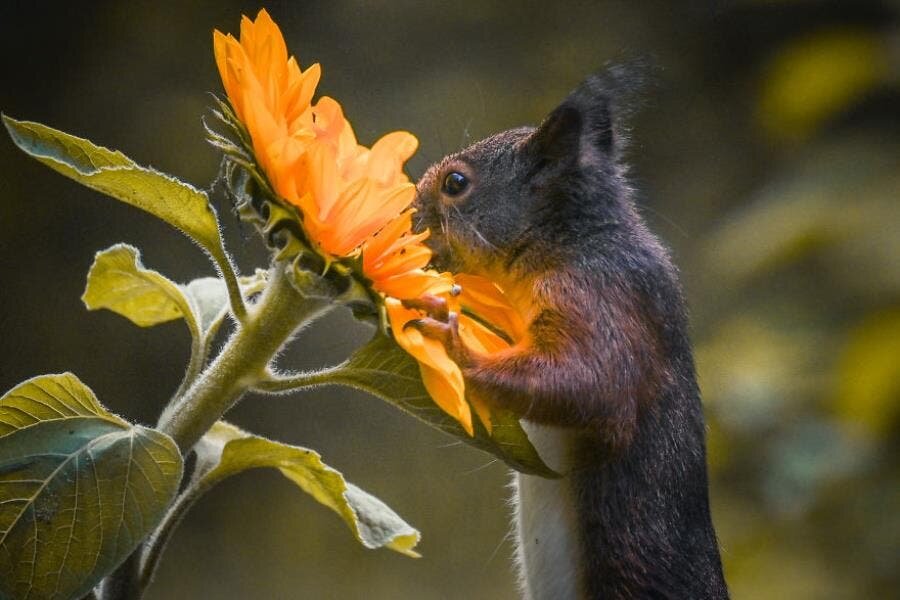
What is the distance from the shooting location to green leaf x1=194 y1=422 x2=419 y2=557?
446mm

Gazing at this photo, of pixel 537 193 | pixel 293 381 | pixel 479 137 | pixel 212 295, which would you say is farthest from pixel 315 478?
pixel 479 137

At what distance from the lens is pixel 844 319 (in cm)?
118

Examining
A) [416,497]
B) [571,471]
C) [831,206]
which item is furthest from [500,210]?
[416,497]

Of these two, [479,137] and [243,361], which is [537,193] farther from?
[479,137]

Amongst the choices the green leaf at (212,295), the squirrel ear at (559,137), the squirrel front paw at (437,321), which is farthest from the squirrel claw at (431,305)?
the squirrel ear at (559,137)

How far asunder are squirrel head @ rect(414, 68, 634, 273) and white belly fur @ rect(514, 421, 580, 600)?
0.39 ft

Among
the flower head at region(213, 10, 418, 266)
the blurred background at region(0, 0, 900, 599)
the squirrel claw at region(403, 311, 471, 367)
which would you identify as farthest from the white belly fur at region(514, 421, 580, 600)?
the blurred background at region(0, 0, 900, 599)

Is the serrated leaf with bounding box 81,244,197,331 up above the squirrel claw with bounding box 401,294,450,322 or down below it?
below

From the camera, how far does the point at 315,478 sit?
0.46 m

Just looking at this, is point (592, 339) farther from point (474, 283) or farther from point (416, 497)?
point (416, 497)

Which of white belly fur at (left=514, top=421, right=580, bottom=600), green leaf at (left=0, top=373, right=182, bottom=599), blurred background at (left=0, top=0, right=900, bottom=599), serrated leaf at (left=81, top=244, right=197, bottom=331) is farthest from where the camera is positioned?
blurred background at (left=0, top=0, right=900, bottom=599)

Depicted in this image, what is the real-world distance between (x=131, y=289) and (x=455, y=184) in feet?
0.80

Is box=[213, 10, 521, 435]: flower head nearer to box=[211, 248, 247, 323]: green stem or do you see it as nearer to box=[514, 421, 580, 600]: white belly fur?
box=[211, 248, 247, 323]: green stem

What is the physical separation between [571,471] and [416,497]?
41.6 inches
